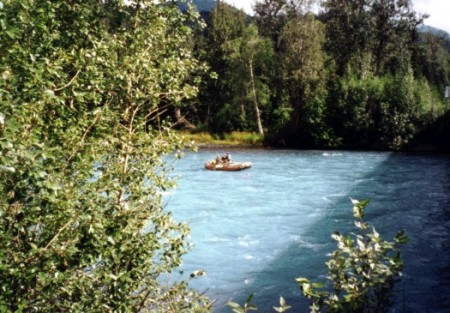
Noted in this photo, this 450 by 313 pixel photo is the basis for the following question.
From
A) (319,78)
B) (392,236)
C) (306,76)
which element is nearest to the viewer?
(392,236)

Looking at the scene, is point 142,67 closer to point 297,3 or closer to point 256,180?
point 256,180

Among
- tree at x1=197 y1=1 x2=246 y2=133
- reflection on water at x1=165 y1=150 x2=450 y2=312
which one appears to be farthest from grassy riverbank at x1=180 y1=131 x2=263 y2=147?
reflection on water at x1=165 y1=150 x2=450 y2=312

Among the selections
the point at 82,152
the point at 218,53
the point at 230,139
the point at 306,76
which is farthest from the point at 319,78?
the point at 82,152

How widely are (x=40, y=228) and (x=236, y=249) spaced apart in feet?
44.4

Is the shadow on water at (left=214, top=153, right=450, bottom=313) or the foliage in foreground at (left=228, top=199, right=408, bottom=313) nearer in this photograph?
the foliage in foreground at (left=228, top=199, right=408, bottom=313)

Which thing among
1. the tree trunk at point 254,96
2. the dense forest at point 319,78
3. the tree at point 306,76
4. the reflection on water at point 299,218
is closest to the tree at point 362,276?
the reflection on water at point 299,218

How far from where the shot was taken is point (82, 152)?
5.39 metres

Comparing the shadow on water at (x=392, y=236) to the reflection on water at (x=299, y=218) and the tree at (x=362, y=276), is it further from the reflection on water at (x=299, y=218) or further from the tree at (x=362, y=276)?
the tree at (x=362, y=276)

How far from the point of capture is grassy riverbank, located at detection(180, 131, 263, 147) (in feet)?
163

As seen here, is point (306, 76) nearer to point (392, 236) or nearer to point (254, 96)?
point (254, 96)

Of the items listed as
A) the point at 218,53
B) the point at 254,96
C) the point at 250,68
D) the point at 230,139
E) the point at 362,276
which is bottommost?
the point at 230,139

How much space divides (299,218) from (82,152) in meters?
18.1

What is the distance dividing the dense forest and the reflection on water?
6.95 metres

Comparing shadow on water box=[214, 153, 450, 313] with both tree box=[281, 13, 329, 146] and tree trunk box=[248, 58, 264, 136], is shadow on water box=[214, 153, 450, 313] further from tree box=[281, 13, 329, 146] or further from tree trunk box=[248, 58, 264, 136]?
tree trunk box=[248, 58, 264, 136]
